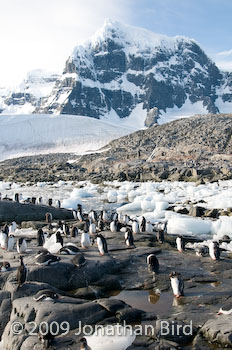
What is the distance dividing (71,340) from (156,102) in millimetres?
176433

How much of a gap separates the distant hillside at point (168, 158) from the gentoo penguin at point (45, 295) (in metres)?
25.4

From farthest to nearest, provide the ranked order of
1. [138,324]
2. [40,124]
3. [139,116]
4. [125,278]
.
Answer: [139,116] → [40,124] → [125,278] → [138,324]

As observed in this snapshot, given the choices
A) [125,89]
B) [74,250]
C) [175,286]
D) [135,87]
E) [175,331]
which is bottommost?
[175,331]

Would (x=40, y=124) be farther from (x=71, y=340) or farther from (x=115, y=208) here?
(x=71, y=340)

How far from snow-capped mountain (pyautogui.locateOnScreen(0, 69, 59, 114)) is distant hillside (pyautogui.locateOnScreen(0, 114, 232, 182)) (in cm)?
12538

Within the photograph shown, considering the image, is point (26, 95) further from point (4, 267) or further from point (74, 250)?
point (4, 267)

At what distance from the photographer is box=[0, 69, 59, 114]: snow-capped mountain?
178750mm

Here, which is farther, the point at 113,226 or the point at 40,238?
the point at 113,226

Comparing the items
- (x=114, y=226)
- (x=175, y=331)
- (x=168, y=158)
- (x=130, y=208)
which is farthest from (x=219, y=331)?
(x=168, y=158)

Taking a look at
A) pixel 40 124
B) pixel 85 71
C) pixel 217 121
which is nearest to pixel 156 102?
pixel 85 71

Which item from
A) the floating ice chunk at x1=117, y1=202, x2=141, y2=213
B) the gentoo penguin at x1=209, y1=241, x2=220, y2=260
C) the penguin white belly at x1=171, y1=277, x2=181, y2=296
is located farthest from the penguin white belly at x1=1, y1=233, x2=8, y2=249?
the floating ice chunk at x1=117, y1=202, x2=141, y2=213

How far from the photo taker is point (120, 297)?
6.51m

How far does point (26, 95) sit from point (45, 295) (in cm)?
19061

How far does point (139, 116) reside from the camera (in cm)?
17188
